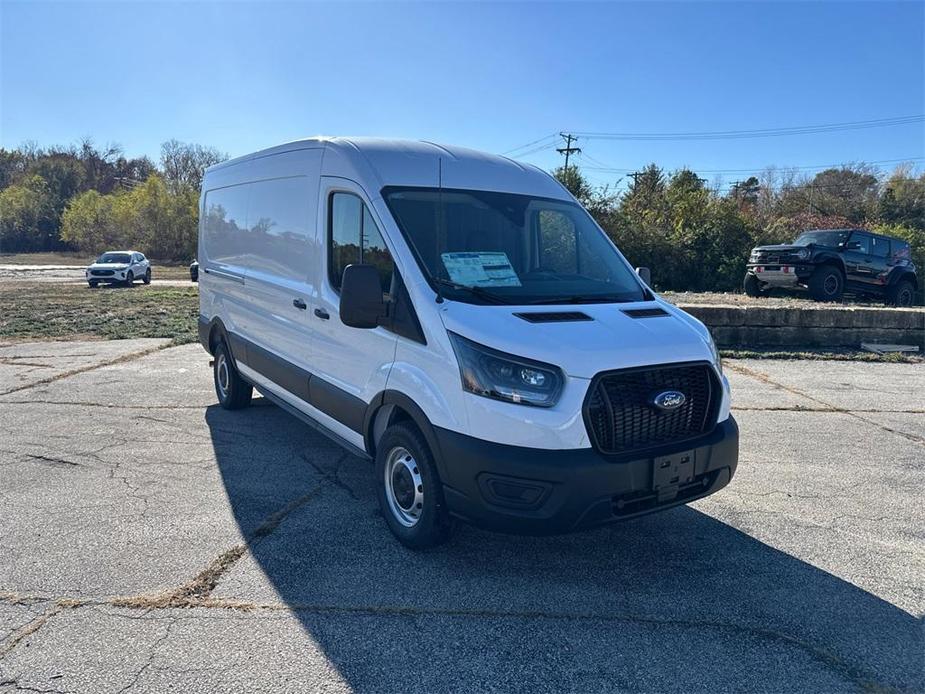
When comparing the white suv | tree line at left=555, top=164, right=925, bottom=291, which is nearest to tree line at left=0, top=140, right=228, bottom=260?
the white suv

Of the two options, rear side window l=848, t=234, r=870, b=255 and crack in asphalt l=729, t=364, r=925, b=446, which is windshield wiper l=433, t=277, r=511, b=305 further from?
rear side window l=848, t=234, r=870, b=255

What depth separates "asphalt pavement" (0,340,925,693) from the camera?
2877mm

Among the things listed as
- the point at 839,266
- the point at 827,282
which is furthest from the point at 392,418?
the point at 839,266

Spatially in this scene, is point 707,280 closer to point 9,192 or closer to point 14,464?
point 14,464

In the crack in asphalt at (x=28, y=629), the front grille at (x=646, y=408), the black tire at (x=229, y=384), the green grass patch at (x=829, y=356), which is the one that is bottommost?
the crack in asphalt at (x=28, y=629)

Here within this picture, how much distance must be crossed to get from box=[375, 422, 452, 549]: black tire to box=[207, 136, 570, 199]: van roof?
1.63m

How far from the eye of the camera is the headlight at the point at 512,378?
3.31 m

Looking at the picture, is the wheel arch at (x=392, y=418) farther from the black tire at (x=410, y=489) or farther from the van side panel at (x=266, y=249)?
the van side panel at (x=266, y=249)

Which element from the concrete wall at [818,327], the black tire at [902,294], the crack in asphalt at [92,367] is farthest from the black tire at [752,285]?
the crack in asphalt at [92,367]

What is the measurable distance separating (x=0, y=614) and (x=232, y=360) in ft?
12.8

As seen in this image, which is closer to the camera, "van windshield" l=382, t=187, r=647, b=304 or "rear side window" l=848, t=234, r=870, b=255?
"van windshield" l=382, t=187, r=647, b=304

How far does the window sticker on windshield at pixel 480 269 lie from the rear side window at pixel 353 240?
38 cm

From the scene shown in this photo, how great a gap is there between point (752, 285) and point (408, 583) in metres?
15.2

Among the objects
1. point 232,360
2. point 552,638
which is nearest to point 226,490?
point 232,360
